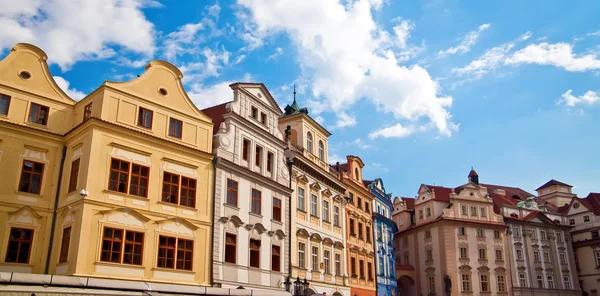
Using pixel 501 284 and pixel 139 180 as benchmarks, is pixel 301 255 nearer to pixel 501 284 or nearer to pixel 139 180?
pixel 139 180

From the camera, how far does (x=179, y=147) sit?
28.0m

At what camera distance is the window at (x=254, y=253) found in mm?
31484

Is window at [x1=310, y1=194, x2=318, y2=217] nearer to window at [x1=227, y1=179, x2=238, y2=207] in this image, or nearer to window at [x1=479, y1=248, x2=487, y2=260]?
window at [x1=227, y1=179, x2=238, y2=207]

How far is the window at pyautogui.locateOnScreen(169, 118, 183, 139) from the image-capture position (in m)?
28.4

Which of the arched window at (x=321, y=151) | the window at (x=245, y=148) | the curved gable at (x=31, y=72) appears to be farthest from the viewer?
the arched window at (x=321, y=151)

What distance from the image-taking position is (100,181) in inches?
961

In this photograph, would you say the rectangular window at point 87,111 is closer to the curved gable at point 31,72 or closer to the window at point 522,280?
the curved gable at point 31,72

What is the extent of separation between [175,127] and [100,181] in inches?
218

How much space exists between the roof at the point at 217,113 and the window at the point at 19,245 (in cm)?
1190

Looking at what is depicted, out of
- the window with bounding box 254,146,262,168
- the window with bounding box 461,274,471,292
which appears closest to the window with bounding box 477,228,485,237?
the window with bounding box 461,274,471,292

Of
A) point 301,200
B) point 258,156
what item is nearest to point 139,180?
point 258,156

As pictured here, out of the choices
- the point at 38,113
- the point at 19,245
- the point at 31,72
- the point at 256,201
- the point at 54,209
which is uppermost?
the point at 31,72

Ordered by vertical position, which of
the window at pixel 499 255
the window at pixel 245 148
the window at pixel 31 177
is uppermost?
the window at pixel 245 148

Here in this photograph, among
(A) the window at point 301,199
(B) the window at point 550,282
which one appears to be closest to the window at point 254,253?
(A) the window at point 301,199
